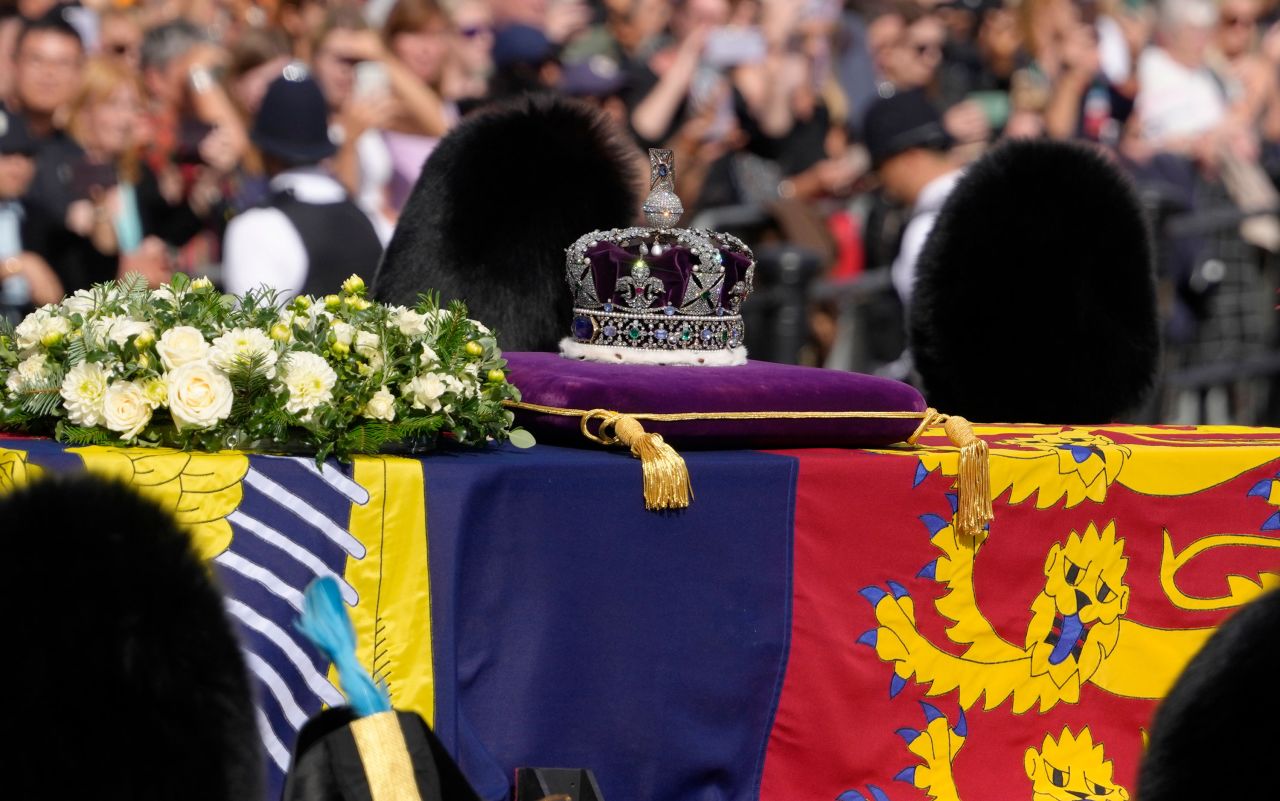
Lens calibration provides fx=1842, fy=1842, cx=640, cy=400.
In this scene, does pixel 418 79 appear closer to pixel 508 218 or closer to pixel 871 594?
pixel 508 218

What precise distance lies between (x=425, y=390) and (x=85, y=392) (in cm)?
53

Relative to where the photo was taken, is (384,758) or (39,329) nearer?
(384,758)

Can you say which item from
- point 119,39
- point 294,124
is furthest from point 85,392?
point 119,39

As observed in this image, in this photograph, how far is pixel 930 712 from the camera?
3205mm

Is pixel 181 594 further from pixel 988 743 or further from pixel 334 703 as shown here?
pixel 988 743

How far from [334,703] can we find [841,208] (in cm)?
522

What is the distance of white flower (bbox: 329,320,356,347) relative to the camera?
9.59 ft

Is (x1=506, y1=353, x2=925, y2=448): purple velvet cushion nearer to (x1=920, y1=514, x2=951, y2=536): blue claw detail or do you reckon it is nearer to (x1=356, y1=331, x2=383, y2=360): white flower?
(x1=920, y1=514, x2=951, y2=536): blue claw detail

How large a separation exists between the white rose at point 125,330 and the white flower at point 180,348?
64 mm

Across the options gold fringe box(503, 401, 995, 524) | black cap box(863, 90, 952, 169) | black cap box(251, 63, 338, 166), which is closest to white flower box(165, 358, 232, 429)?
gold fringe box(503, 401, 995, 524)

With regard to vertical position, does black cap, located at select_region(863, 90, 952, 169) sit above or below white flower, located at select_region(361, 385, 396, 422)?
above

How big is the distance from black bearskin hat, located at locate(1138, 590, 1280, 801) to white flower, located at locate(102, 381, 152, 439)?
1.69 m

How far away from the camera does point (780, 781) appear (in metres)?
3.10

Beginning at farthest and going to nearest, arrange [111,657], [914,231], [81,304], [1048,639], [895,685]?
[914,231], [1048,639], [895,685], [81,304], [111,657]
